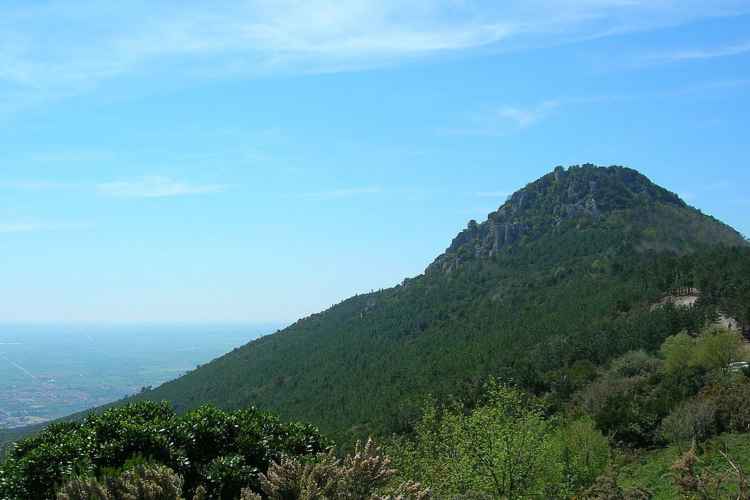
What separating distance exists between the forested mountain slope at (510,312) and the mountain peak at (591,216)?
1.35ft

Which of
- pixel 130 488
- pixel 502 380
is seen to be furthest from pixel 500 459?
pixel 502 380

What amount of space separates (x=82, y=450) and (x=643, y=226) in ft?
350

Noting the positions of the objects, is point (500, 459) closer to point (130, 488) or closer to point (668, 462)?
point (668, 462)

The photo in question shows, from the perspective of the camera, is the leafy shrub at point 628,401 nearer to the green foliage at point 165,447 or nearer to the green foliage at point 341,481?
the green foliage at point 165,447

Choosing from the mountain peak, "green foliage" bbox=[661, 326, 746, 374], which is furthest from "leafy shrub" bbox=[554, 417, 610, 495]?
the mountain peak

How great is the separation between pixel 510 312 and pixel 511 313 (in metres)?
0.88

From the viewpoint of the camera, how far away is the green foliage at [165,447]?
12.2m

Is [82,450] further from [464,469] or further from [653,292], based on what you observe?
[653,292]

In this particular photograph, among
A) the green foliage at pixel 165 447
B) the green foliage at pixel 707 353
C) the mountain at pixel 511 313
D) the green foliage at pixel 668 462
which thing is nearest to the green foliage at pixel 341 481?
the green foliage at pixel 165 447

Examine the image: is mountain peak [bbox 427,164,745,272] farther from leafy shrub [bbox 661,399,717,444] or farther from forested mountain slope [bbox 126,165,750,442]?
leafy shrub [bbox 661,399,717,444]

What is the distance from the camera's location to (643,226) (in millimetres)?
104188

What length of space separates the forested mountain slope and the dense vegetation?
377mm

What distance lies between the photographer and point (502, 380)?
51.8 meters

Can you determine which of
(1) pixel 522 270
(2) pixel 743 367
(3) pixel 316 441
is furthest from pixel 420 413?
(1) pixel 522 270
